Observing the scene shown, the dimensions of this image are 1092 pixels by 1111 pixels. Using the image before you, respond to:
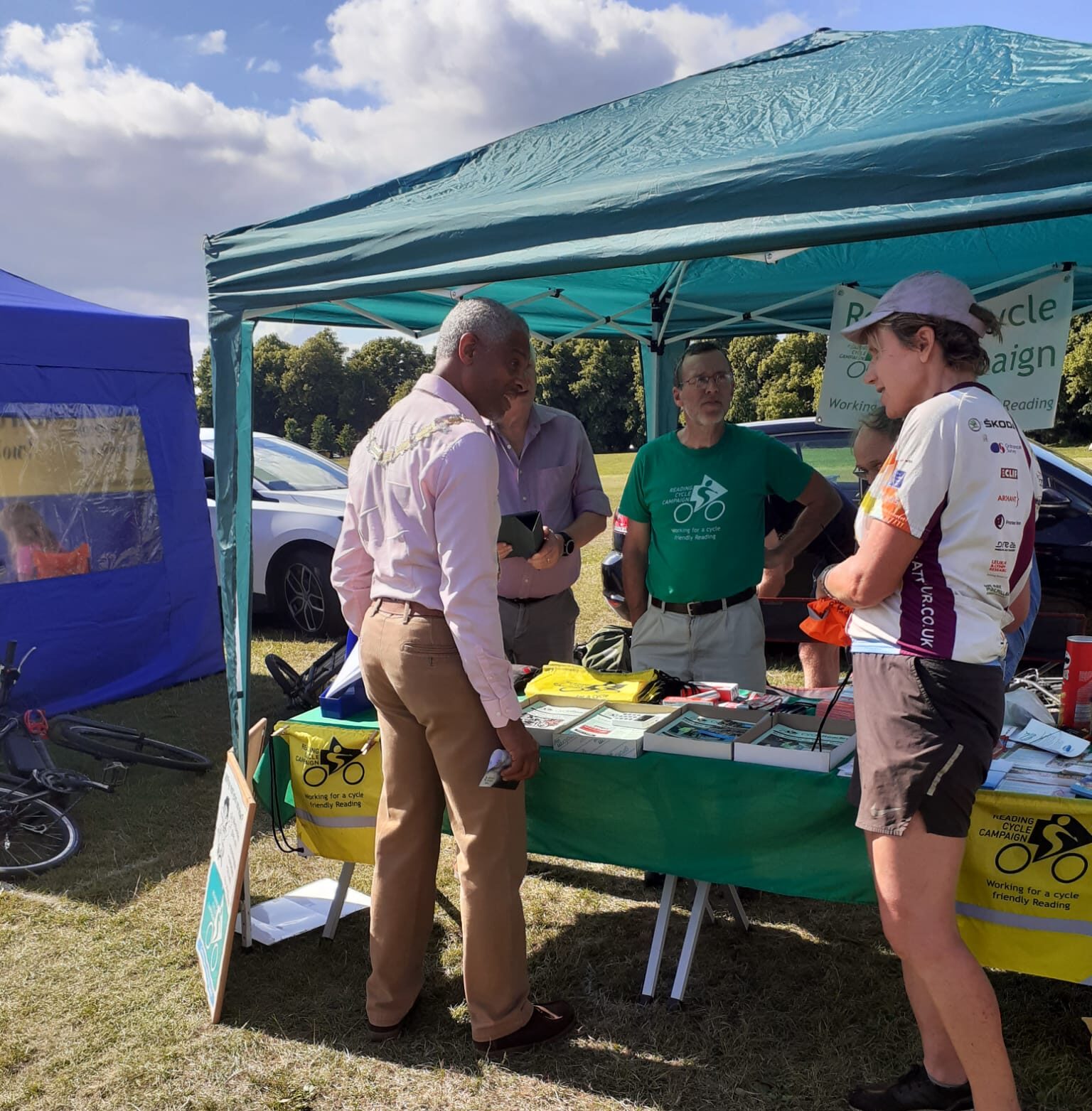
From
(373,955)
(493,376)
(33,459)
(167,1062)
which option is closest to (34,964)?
(167,1062)

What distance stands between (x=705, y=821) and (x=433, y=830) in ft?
2.27

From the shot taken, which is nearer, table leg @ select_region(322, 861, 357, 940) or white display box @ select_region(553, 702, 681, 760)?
white display box @ select_region(553, 702, 681, 760)

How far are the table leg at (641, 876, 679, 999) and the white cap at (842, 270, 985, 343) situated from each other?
1.67 m

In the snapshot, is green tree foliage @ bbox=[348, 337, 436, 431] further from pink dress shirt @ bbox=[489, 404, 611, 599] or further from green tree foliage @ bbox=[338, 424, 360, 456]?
pink dress shirt @ bbox=[489, 404, 611, 599]

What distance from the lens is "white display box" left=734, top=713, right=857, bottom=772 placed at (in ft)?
8.03

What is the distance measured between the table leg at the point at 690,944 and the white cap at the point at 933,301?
1.64 m

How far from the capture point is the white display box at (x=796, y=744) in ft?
8.03

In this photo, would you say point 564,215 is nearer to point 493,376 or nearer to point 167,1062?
point 493,376

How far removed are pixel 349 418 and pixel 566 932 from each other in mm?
45860

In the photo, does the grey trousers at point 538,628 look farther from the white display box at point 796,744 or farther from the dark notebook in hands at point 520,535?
the white display box at point 796,744

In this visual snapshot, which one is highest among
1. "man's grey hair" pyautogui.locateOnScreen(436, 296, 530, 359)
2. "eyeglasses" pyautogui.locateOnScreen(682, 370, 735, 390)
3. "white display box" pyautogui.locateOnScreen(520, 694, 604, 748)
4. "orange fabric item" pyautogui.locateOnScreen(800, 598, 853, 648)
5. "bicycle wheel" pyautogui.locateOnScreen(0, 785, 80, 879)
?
"man's grey hair" pyautogui.locateOnScreen(436, 296, 530, 359)

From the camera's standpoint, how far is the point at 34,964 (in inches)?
127

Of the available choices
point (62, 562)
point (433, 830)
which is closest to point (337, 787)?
point (433, 830)

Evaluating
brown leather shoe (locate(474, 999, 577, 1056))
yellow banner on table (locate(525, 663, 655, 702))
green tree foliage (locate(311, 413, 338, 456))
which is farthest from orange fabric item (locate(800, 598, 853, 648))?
green tree foliage (locate(311, 413, 338, 456))
